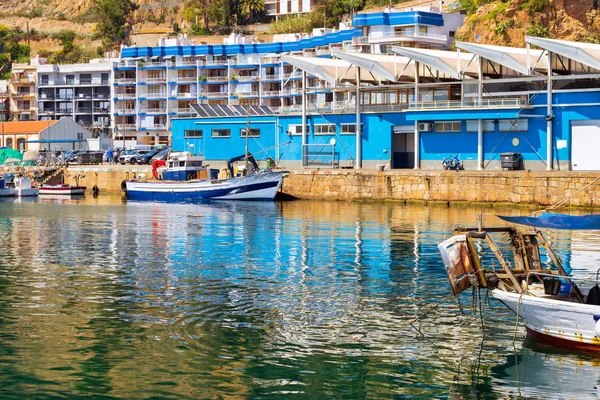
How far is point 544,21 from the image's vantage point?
90188mm

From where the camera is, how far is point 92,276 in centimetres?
2988

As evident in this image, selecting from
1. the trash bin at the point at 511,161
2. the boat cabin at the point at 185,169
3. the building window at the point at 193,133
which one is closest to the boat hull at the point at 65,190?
the boat cabin at the point at 185,169

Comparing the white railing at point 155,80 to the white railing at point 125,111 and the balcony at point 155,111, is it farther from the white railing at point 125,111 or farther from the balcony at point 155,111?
the white railing at point 125,111

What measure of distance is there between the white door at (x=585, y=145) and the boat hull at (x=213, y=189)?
18948 mm

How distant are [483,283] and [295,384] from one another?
5.25 m

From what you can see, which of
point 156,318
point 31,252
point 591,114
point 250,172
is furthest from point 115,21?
point 156,318

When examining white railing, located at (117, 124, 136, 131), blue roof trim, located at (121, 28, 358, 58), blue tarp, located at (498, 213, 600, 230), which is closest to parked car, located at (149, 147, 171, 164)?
blue roof trim, located at (121, 28, 358, 58)

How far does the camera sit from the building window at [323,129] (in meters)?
69.8

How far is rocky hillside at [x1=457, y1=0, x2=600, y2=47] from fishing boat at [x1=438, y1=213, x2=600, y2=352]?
69316 mm

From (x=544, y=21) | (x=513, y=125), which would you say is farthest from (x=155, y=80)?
(x=513, y=125)

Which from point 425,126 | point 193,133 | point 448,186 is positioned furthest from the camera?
point 193,133

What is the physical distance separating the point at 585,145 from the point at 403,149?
13648 millimetres

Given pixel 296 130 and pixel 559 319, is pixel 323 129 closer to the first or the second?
pixel 296 130

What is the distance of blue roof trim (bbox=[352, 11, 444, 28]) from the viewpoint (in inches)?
4126
